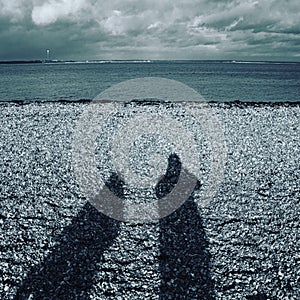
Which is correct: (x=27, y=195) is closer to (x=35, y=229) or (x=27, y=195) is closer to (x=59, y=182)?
(x=59, y=182)

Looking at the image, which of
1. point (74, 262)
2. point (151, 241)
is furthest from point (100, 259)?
point (151, 241)

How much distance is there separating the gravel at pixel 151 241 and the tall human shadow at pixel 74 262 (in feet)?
0.04

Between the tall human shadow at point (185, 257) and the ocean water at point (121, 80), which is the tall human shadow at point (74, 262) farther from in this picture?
the ocean water at point (121, 80)

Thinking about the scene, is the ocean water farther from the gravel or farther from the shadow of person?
the shadow of person

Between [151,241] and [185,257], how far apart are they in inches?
26.6

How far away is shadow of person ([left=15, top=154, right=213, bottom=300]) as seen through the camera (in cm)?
393

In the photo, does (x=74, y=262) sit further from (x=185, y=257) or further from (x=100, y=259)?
(x=185, y=257)

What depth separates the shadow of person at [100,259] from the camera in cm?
393

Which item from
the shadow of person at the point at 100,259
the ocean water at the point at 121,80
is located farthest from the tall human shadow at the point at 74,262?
the ocean water at the point at 121,80

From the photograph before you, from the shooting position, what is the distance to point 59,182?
7.28m

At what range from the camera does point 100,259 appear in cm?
453

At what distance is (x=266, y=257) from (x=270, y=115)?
1113 centimetres

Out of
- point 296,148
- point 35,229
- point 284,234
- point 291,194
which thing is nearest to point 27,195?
point 35,229

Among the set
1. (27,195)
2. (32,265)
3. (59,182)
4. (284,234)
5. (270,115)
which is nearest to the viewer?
(32,265)
